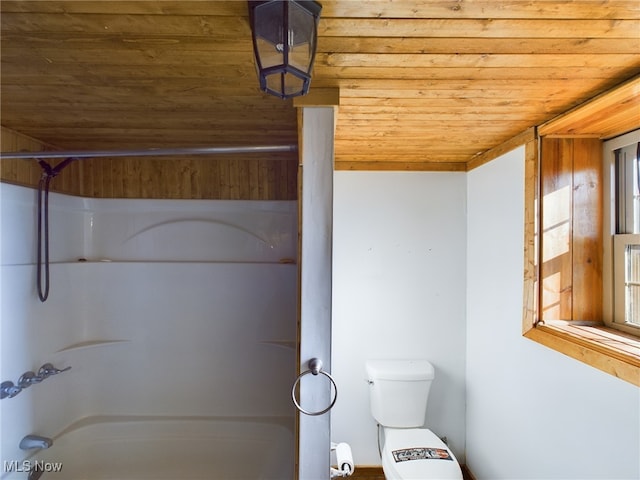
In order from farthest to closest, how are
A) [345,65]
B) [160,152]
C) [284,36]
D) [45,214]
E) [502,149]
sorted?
[45,214] → [502,149] → [160,152] → [345,65] → [284,36]

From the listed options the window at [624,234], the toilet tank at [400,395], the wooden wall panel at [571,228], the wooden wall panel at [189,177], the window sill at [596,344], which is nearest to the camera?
the window sill at [596,344]

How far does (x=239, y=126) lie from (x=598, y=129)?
5.86 feet

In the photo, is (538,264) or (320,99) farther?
(538,264)

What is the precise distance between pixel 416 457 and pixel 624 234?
5.15ft

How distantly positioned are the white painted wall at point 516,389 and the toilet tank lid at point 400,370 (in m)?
0.36

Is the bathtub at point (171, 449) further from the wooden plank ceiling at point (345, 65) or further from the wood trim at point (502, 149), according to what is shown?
the wood trim at point (502, 149)

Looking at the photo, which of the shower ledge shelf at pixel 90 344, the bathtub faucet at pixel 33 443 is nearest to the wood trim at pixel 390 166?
the shower ledge shelf at pixel 90 344

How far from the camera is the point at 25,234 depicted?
185 centimetres

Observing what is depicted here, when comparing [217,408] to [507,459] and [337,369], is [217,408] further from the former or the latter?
[507,459]

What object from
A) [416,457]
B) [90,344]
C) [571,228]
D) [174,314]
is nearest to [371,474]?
[416,457]

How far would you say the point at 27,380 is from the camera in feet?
5.76

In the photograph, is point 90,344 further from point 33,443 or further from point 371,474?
point 371,474

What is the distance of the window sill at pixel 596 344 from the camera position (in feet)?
3.58

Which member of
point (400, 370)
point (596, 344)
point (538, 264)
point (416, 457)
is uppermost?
point (538, 264)
